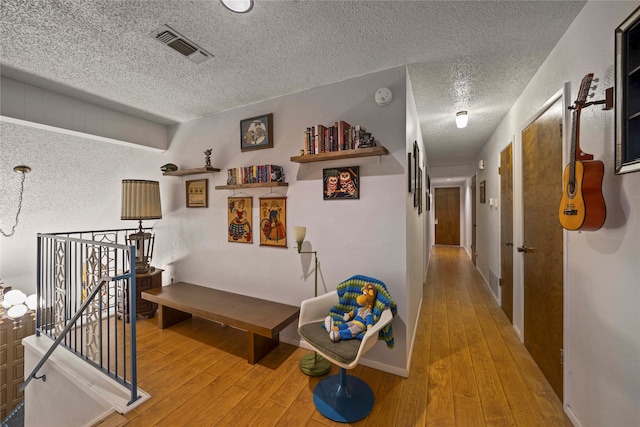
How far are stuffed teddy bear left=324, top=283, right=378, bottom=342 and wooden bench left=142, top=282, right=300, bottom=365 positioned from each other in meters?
0.55

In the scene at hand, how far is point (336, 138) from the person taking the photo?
2.14m

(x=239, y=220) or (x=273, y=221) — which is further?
(x=239, y=220)

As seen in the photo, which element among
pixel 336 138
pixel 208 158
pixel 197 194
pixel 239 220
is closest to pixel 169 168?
pixel 197 194

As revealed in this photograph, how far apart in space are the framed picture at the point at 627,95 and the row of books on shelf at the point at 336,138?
1.30 m

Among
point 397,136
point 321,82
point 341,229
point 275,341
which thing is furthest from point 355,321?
point 321,82

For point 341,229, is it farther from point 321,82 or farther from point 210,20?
point 210,20

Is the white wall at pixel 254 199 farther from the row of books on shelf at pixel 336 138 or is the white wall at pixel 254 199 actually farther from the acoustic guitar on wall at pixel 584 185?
the acoustic guitar on wall at pixel 584 185

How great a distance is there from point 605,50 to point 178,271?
4.33 m

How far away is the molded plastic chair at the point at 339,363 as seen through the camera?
1581 millimetres

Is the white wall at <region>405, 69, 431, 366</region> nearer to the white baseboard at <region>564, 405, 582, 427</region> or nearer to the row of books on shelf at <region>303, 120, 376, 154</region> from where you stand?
the row of books on shelf at <region>303, 120, 376, 154</region>

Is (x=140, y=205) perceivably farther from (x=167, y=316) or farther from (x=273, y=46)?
(x=273, y=46)

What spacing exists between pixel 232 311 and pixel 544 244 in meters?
2.74

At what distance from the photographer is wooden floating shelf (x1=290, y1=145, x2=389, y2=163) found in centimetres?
195

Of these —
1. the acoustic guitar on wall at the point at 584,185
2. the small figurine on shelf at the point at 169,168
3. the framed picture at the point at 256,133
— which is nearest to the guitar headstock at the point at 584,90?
the acoustic guitar on wall at the point at 584,185
